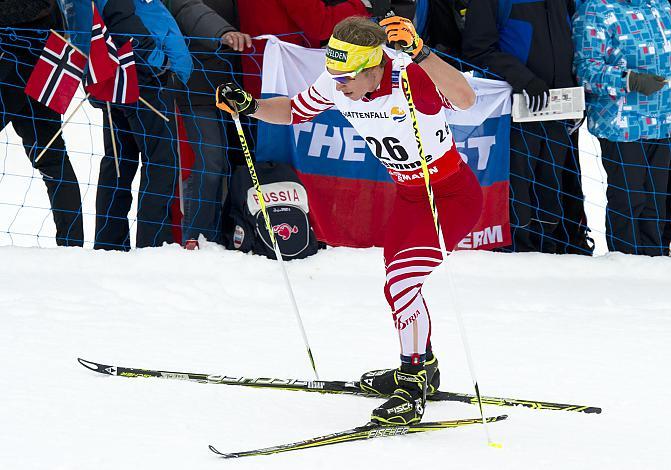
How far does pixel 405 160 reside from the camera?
431cm

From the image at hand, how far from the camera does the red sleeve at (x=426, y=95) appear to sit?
426cm

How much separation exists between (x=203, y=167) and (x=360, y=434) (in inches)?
111

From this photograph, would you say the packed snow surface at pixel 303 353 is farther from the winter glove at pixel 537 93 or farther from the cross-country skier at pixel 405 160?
the winter glove at pixel 537 93

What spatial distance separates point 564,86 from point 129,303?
3.05 metres

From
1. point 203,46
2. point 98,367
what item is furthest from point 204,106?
point 98,367

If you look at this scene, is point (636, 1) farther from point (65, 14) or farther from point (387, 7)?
point (65, 14)

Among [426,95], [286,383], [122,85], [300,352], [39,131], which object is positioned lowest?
[300,352]

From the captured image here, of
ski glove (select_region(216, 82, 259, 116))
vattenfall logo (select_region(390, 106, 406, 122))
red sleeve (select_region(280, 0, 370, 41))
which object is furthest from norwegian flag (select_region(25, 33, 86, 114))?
vattenfall logo (select_region(390, 106, 406, 122))

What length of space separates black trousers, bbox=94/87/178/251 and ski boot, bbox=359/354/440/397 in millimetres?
2244

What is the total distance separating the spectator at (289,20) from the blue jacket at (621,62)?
1.47 meters

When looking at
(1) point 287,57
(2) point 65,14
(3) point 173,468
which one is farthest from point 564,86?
(3) point 173,468

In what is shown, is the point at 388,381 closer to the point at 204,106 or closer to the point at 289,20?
the point at 204,106

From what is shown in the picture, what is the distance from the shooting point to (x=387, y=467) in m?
3.72

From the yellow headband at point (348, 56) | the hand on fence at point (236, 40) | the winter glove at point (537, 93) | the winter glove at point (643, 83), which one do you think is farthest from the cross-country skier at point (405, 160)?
the winter glove at point (643, 83)
